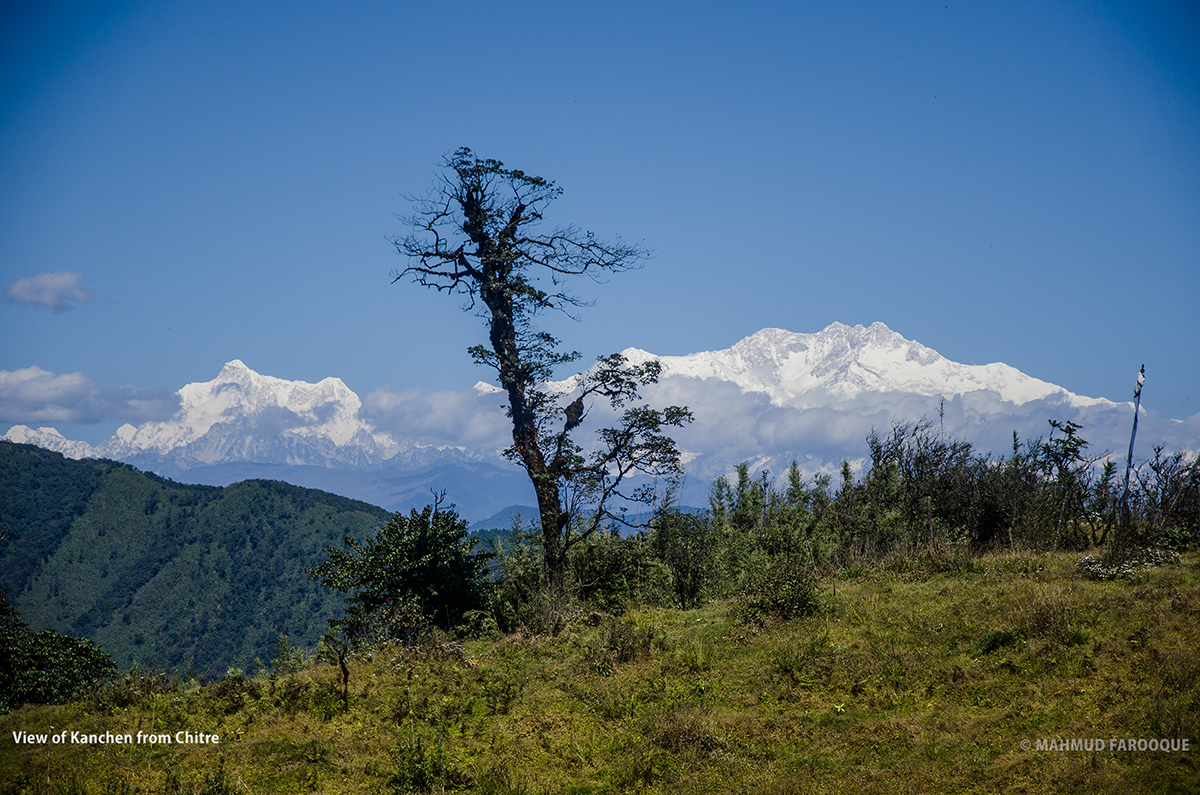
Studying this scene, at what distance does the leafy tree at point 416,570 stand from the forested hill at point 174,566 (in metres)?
136

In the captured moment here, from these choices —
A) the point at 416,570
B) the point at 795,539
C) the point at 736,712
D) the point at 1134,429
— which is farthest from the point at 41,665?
the point at 1134,429

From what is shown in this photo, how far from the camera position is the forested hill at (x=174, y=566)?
5950 inches

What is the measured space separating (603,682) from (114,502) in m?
234

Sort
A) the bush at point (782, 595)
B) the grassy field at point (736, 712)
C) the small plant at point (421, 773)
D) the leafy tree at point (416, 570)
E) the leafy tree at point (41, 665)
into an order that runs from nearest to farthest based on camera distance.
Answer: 1. the grassy field at point (736, 712)
2. the small plant at point (421, 773)
3. the bush at point (782, 595)
4. the leafy tree at point (416, 570)
5. the leafy tree at point (41, 665)

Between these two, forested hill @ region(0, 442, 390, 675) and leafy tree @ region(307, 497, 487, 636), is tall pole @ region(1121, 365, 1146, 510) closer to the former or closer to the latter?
leafy tree @ region(307, 497, 487, 636)

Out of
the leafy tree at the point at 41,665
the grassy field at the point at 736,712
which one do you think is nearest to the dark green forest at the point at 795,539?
the grassy field at the point at 736,712

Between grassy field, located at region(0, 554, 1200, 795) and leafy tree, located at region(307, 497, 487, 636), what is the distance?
2.83 meters

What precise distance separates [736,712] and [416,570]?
10050mm

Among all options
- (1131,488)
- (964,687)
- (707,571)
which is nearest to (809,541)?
(707,571)

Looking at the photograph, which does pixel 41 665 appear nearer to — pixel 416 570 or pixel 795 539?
pixel 416 570

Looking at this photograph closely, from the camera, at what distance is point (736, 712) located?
10.6 metres

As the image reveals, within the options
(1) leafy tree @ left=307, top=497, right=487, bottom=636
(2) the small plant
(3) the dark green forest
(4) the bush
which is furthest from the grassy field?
(1) leafy tree @ left=307, top=497, right=487, bottom=636

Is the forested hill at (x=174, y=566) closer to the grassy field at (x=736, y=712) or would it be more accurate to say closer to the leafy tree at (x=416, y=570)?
the leafy tree at (x=416, y=570)

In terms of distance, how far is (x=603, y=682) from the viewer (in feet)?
39.1
